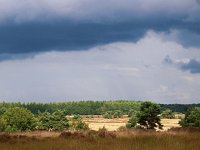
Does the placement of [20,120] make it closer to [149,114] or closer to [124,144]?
[149,114]

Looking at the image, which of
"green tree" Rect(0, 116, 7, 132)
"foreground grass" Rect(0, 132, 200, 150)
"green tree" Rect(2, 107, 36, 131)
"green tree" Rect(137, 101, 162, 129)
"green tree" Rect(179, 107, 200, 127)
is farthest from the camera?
"green tree" Rect(2, 107, 36, 131)

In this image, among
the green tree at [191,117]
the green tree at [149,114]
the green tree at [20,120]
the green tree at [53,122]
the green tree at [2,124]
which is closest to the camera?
the green tree at [149,114]

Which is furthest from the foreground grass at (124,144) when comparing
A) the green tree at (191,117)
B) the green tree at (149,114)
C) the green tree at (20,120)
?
the green tree at (20,120)

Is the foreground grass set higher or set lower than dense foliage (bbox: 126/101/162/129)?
lower

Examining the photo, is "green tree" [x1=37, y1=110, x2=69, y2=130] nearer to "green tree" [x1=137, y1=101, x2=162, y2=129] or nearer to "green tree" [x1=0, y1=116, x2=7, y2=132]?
"green tree" [x1=0, y1=116, x2=7, y2=132]

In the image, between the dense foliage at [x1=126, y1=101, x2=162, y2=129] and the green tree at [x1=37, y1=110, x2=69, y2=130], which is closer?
the dense foliage at [x1=126, y1=101, x2=162, y2=129]

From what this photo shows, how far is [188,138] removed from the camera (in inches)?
721

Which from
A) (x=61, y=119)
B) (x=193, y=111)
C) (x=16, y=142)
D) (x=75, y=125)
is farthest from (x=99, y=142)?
(x=75, y=125)

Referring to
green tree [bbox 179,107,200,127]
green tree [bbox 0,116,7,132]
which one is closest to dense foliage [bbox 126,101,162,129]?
green tree [bbox 179,107,200,127]

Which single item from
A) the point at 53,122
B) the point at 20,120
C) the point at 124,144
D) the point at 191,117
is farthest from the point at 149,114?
the point at 124,144

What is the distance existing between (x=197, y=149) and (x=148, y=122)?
65.1m

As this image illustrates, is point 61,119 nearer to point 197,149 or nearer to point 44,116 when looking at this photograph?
point 44,116

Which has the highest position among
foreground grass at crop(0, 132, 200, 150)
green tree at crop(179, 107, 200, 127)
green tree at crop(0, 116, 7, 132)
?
green tree at crop(179, 107, 200, 127)

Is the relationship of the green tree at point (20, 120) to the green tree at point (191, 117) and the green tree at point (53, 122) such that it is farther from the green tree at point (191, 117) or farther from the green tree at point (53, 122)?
the green tree at point (191, 117)
